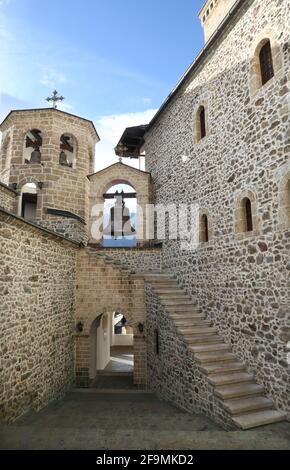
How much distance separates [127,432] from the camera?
374cm

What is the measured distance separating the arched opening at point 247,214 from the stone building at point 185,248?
2cm

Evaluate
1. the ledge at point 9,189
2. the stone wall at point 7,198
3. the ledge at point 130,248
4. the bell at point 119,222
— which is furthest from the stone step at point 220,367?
the ledge at point 9,189

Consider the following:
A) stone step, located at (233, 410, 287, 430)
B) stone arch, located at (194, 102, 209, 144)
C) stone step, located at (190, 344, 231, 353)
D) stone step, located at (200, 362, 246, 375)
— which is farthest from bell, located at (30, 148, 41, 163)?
stone step, located at (233, 410, 287, 430)

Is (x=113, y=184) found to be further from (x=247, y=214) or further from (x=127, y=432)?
(x=127, y=432)

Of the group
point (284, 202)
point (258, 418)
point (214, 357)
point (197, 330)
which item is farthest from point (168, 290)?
point (284, 202)

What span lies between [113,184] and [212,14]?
8650 millimetres

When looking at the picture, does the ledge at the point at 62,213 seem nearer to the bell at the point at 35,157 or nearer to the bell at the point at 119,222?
the bell at the point at 119,222

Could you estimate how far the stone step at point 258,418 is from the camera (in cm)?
439

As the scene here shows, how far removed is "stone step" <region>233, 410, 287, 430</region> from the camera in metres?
4.39

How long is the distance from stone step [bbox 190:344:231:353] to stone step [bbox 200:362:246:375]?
0.35m

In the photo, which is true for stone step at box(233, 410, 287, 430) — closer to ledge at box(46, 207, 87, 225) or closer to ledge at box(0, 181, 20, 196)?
ledge at box(46, 207, 87, 225)

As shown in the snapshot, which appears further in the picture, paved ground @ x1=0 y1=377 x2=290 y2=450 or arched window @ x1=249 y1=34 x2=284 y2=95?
arched window @ x1=249 y1=34 x2=284 y2=95

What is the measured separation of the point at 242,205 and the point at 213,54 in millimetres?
4727

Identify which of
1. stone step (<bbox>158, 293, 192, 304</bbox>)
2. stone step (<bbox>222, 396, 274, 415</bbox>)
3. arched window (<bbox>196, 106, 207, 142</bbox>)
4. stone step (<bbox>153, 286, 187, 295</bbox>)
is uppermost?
arched window (<bbox>196, 106, 207, 142</bbox>)
